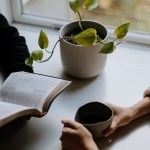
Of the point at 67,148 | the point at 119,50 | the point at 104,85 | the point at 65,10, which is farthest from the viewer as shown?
the point at 65,10

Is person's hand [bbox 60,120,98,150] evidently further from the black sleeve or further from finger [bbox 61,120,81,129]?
the black sleeve

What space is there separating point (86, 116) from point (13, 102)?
0.62ft

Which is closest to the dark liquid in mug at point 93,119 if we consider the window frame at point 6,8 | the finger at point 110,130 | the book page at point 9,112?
the finger at point 110,130

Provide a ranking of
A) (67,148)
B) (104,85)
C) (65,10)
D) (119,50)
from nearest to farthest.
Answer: (67,148), (104,85), (119,50), (65,10)

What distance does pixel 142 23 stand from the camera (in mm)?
1380

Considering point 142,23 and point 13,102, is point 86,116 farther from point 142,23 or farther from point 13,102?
point 142,23

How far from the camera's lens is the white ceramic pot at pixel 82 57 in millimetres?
1066

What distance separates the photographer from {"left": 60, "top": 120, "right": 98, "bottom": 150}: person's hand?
90 cm

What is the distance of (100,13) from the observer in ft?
4.67

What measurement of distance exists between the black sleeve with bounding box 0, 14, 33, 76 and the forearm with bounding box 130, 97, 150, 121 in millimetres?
308

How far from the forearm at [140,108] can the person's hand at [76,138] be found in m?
0.15

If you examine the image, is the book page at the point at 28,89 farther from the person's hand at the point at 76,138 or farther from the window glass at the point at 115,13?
the window glass at the point at 115,13

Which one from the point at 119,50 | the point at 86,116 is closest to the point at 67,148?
the point at 86,116

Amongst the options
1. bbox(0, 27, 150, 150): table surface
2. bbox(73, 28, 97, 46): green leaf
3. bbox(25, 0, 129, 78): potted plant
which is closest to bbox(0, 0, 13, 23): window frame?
bbox(0, 27, 150, 150): table surface
